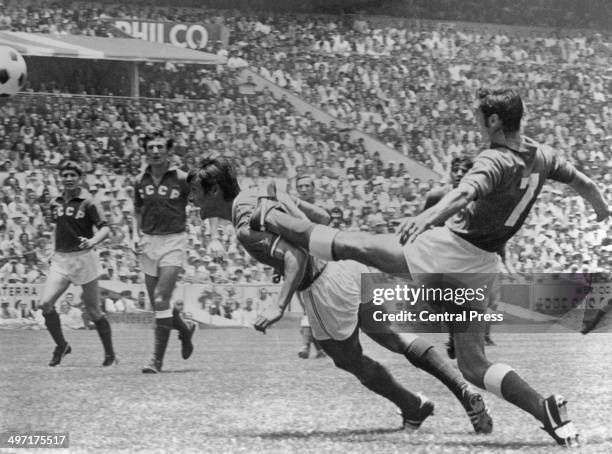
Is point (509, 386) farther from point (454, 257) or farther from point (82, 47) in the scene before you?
point (82, 47)

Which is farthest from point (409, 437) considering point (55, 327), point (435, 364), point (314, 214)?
point (55, 327)

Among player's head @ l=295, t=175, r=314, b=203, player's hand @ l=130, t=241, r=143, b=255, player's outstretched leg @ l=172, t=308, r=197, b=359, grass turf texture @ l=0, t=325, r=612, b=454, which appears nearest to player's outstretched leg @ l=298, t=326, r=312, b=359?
grass turf texture @ l=0, t=325, r=612, b=454

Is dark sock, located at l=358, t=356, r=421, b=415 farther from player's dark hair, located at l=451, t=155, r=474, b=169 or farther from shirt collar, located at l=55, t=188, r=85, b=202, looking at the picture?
shirt collar, located at l=55, t=188, r=85, b=202

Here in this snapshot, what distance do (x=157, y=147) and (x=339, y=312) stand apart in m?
1.67

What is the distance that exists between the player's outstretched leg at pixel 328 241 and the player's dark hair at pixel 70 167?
1536 mm

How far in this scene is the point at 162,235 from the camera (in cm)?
554

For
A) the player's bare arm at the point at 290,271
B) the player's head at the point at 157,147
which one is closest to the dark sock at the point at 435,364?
the player's bare arm at the point at 290,271

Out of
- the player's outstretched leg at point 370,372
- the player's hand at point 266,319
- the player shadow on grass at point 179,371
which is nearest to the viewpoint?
the player's hand at point 266,319

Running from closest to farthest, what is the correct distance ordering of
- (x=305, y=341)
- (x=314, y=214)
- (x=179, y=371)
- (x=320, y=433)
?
(x=320, y=433) < (x=314, y=214) < (x=179, y=371) < (x=305, y=341)

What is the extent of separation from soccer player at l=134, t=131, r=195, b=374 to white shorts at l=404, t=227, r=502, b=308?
187 centimetres

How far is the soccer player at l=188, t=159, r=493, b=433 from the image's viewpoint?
3.95 m

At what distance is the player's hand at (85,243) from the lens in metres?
5.40

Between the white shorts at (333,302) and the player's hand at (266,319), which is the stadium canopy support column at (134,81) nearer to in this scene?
the white shorts at (333,302)

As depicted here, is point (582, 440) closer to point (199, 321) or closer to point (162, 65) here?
point (162, 65)
